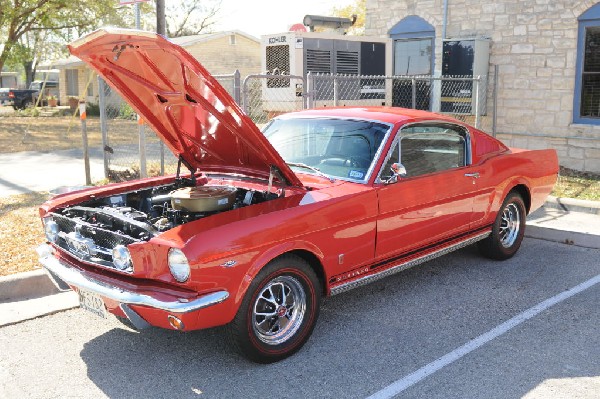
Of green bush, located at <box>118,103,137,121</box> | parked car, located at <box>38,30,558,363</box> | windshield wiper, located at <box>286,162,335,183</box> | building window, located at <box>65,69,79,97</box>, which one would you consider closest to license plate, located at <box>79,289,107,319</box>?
parked car, located at <box>38,30,558,363</box>

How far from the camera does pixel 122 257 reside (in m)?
3.60

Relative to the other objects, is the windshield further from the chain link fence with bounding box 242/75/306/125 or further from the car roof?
the chain link fence with bounding box 242/75/306/125

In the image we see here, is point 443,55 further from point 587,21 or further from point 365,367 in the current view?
point 365,367

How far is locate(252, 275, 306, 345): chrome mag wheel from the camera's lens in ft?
12.6

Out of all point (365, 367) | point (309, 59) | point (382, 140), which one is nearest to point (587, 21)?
point (309, 59)

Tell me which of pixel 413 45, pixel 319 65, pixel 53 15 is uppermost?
pixel 53 15

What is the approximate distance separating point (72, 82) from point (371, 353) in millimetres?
37579

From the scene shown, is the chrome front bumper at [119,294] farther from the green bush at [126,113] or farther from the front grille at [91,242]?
the green bush at [126,113]

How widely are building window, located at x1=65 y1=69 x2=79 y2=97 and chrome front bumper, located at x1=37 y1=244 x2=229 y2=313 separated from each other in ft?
118

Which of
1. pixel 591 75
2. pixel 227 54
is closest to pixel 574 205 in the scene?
pixel 591 75

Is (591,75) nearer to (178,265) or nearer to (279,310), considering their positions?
(279,310)

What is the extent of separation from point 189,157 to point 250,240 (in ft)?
5.67

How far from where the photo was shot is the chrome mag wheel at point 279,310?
3844 millimetres

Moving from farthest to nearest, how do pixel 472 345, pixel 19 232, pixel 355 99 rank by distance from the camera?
pixel 355 99 → pixel 19 232 → pixel 472 345
